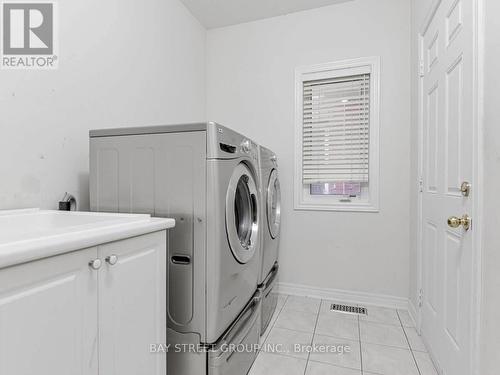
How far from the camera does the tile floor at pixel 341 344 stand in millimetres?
1596

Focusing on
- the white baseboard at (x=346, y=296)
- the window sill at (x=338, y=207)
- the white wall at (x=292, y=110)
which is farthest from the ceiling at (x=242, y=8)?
the white baseboard at (x=346, y=296)

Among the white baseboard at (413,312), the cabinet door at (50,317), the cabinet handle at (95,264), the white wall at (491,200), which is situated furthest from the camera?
the white baseboard at (413,312)

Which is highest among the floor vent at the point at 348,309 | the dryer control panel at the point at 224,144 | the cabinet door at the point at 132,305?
the dryer control panel at the point at 224,144

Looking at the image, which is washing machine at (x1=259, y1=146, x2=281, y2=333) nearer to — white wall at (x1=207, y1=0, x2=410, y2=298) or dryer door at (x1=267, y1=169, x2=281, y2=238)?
dryer door at (x1=267, y1=169, x2=281, y2=238)

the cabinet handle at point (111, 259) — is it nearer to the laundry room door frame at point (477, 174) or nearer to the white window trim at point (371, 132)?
the laundry room door frame at point (477, 174)

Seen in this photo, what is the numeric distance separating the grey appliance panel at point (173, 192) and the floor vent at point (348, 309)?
1.57 metres

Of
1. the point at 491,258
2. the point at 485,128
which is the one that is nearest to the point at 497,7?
the point at 485,128

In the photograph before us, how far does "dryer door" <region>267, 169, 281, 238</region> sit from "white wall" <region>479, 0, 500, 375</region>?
1251 millimetres

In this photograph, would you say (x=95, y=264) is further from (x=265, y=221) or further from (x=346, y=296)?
(x=346, y=296)

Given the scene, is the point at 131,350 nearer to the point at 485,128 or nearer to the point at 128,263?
the point at 128,263

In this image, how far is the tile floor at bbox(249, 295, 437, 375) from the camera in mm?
1596

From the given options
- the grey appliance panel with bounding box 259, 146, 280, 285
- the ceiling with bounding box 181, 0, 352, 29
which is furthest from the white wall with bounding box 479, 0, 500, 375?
the ceiling with bounding box 181, 0, 352, 29

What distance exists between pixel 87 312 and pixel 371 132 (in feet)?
8.02

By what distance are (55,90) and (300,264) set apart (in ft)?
7.60
